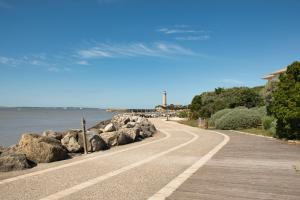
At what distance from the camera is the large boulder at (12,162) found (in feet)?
33.7

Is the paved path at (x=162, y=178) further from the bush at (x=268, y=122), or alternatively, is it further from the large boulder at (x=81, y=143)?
the bush at (x=268, y=122)

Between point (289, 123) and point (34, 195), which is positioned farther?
point (289, 123)

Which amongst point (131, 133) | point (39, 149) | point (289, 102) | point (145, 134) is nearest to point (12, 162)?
point (39, 149)

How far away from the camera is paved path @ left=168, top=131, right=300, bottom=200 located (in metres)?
7.10

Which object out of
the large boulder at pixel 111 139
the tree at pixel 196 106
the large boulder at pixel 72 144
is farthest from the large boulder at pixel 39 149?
the tree at pixel 196 106

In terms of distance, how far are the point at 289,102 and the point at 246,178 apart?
9618 mm

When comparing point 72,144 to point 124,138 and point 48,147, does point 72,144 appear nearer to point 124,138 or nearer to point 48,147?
point 48,147

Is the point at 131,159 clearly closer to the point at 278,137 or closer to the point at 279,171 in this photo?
the point at 279,171

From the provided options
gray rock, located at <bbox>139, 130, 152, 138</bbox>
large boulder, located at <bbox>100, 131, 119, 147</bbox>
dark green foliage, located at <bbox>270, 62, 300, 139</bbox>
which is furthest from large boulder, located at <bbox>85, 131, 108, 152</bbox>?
dark green foliage, located at <bbox>270, 62, 300, 139</bbox>

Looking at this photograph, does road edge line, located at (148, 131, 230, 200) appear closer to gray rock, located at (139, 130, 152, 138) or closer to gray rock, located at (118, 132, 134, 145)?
gray rock, located at (118, 132, 134, 145)

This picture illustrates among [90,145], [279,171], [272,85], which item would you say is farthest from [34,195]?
[272,85]

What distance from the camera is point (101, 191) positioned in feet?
24.6

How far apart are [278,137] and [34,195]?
15.7 m

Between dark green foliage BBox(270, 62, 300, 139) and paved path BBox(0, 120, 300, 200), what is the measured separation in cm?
427
